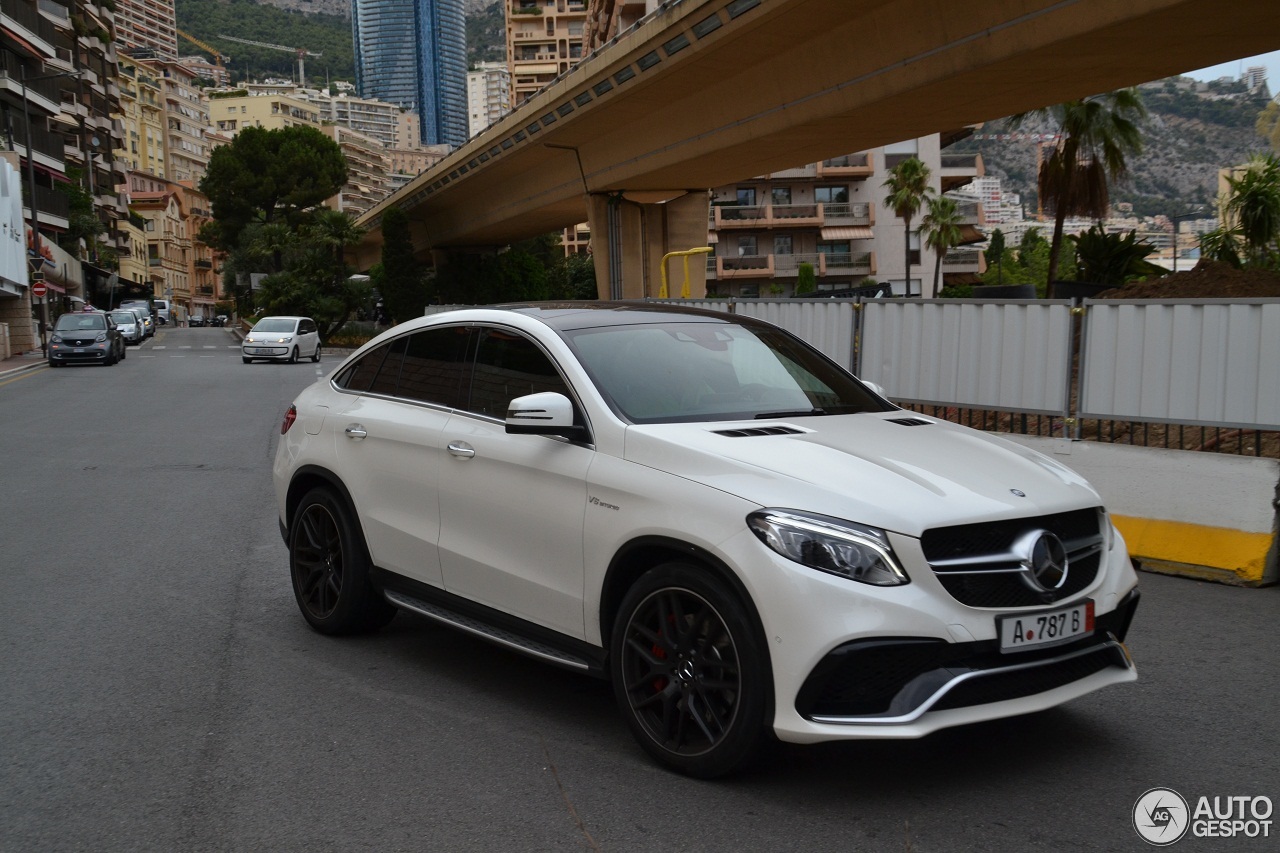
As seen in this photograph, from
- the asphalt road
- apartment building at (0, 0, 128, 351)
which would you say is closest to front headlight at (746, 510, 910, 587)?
the asphalt road

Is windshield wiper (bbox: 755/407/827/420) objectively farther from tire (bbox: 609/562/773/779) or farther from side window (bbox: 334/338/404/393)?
side window (bbox: 334/338/404/393)

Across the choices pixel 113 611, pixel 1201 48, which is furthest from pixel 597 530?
pixel 1201 48

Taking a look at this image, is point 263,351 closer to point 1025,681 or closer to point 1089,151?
point 1089,151

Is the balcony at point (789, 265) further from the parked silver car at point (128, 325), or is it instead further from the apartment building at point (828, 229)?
the parked silver car at point (128, 325)

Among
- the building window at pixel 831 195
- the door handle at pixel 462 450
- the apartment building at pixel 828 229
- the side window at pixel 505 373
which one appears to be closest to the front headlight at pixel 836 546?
the side window at pixel 505 373

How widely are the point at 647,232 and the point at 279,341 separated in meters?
12.8

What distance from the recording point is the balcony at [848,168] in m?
86.8

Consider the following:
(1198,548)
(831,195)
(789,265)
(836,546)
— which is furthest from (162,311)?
(836,546)

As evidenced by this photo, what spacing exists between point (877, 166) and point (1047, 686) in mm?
89077

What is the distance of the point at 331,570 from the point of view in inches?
243

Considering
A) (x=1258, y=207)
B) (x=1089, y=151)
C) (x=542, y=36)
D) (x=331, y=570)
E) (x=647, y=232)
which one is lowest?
(x=331, y=570)

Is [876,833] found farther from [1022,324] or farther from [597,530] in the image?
[1022,324]

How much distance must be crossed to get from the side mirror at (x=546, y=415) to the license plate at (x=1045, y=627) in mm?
1715

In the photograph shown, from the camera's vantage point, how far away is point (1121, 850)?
→ 3.60m
